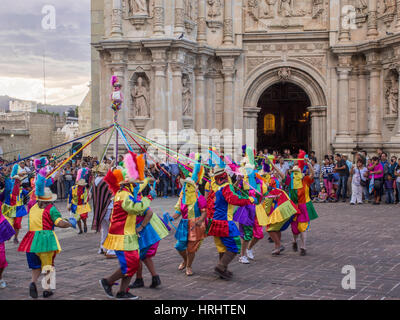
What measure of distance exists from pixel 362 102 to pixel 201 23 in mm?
7772

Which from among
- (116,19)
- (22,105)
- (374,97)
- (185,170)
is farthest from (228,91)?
(22,105)

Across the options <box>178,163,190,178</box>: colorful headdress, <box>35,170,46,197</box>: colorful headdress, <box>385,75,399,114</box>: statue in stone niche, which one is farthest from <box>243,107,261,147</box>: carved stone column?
<box>35,170,46,197</box>: colorful headdress

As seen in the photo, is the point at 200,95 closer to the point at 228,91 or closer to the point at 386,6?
the point at 228,91

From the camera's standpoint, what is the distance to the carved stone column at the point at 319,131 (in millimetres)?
22219

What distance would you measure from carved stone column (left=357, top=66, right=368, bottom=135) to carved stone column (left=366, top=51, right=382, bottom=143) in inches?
14.0

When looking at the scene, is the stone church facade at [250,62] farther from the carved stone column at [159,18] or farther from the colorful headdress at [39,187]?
the colorful headdress at [39,187]

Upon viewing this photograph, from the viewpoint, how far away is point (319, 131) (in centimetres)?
2239

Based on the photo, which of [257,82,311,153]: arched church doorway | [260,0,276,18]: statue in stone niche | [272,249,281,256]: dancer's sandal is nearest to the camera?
[272,249,281,256]: dancer's sandal

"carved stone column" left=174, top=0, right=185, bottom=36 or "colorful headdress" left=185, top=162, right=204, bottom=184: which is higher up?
"carved stone column" left=174, top=0, right=185, bottom=36

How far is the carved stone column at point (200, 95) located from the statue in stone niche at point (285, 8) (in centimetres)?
398

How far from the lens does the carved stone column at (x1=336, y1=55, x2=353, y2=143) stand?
70.9ft

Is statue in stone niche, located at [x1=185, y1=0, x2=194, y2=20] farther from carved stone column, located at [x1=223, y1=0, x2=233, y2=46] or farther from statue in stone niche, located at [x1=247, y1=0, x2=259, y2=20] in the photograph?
statue in stone niche, located at [x1=247, y1=0, x2=259, y2=20]

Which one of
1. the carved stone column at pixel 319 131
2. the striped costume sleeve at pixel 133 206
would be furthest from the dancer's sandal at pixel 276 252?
the carved stone column at pixel 319 131
